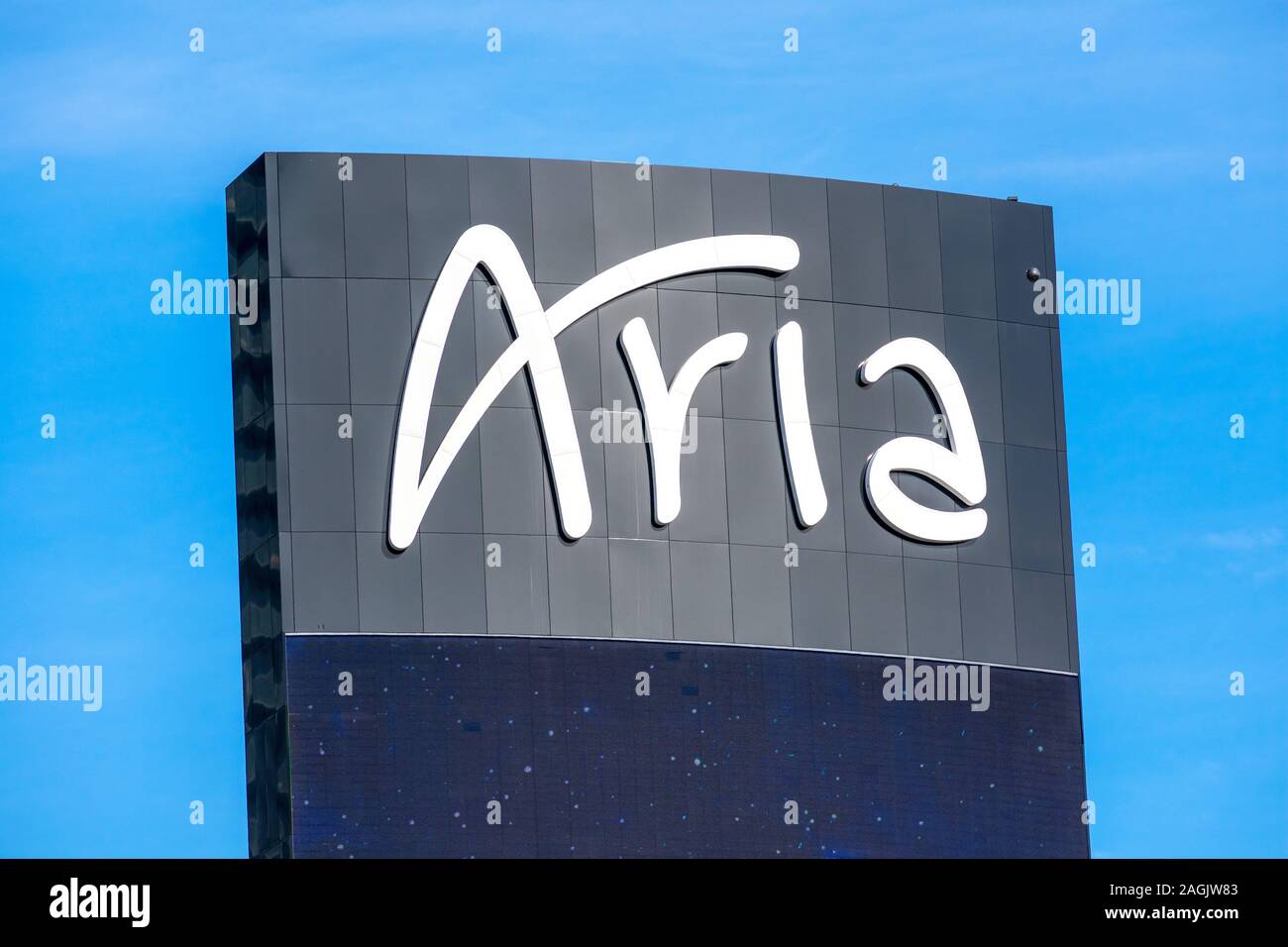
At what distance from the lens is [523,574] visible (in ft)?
111

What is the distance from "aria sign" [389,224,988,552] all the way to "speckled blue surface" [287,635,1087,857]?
1.95 meters

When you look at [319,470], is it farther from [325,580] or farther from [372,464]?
[325,580]

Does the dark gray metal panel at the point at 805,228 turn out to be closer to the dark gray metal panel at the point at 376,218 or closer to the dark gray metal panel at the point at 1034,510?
the dark gray metal panel at the point at 1034,510

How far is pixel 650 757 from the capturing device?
111 feet

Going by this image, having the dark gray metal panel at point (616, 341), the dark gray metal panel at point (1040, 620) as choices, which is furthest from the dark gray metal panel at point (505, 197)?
the dark gray metal panel at point (1040, 620)

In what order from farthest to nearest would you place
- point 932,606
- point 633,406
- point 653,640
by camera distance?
point 932,606
point 633,406
point 653,640

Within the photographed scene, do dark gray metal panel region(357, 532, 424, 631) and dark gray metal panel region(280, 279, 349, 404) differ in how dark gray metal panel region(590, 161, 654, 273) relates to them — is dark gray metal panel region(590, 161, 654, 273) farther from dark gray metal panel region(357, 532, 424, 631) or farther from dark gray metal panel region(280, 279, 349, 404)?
dark gray metal panel region(357, 532, 424, 631)

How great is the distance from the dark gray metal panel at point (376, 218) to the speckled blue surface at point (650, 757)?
17.1 feet

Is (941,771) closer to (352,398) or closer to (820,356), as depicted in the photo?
(820,356)

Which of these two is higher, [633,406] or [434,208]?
[434,208]

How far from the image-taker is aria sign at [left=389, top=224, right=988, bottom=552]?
3419 centimetres

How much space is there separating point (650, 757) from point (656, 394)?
514cm

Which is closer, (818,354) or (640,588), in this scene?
(640,588)

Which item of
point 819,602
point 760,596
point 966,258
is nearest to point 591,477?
point 760,596
